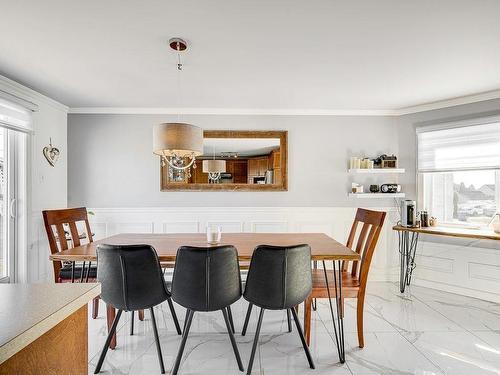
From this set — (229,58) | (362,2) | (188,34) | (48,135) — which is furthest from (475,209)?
(48,135)

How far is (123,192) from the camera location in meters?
4.01

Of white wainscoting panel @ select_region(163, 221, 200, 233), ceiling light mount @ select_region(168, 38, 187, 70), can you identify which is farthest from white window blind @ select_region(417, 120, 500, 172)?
ceiling light mount @ select_region(168, 38, 187, 70)

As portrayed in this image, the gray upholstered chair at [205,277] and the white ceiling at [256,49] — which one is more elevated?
the white ceiling at [256,49]

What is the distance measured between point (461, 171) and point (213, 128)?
10.4 feet

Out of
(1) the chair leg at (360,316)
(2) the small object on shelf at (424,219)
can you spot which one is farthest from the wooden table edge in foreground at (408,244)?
(1) the chair leg at (360,316)

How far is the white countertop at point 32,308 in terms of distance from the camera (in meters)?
0.65

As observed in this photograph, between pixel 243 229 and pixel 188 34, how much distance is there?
100 inches

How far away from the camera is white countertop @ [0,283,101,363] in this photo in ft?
2.14

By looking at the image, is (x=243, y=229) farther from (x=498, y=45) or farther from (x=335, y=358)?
(x=498, y=45)

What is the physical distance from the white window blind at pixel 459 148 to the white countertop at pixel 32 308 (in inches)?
157

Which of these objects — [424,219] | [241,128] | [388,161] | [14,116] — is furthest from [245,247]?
[14,116]

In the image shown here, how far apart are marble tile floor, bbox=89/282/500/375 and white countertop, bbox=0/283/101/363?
1.37m

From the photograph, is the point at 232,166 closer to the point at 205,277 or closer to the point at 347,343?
the point at 205,277

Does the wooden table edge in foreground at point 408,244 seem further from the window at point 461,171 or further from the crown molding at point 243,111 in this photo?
the crown molding at point 243,111
